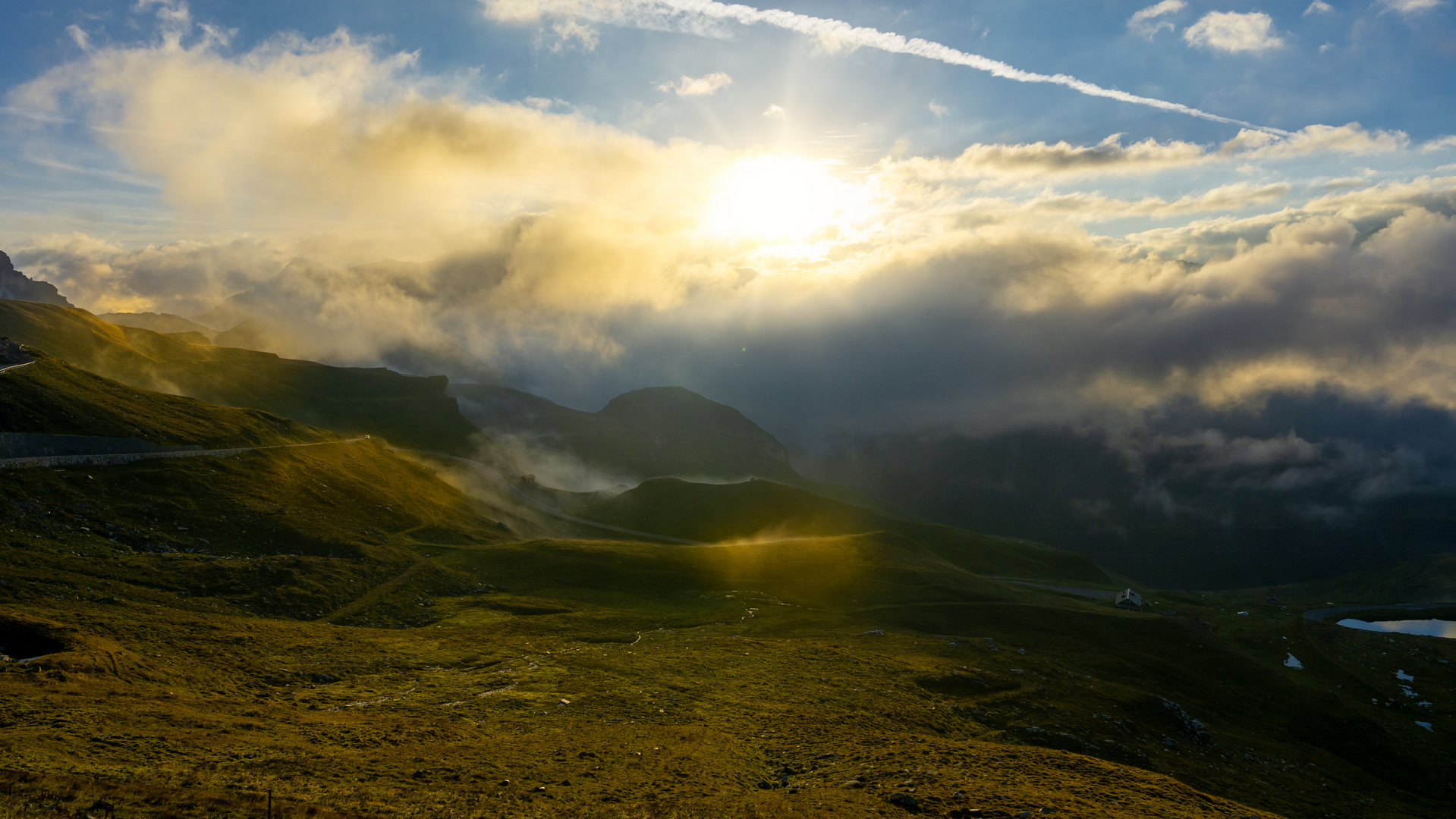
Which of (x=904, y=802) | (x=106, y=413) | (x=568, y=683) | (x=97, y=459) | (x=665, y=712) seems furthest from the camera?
(x=106, y=413)

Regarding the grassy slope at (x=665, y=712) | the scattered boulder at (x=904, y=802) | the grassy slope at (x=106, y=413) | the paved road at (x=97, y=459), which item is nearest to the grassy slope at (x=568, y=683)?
the grassy slope at (x=665, y=712)

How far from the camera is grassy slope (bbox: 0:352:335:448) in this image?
96125mm

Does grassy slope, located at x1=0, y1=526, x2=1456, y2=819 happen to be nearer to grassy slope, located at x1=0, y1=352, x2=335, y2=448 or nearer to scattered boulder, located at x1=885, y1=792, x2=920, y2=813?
A: scattered boulder, located at x1=885, y1=792, x2=920, y2=813

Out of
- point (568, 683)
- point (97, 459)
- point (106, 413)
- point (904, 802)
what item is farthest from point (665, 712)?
point (106, 413)

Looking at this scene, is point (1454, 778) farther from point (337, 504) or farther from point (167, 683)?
point (337, 504)

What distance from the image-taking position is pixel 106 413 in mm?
108500

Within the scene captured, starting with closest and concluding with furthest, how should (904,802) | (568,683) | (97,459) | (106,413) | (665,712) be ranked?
(904,802) → (665,712) → (568,683) → (97,459) → (106,413)

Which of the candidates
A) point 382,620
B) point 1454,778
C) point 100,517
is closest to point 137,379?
point 100,517

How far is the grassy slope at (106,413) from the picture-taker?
96.1 m

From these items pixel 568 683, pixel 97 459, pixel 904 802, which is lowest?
pixel 568 683

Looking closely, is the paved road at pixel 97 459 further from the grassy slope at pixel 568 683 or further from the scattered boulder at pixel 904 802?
the scattered boulder at pixel 904 802

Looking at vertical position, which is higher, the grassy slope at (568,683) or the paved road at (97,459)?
the paved road at (97,459)

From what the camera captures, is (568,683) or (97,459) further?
(97,459)

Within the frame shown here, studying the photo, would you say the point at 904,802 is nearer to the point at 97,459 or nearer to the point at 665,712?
the point at 665,712
